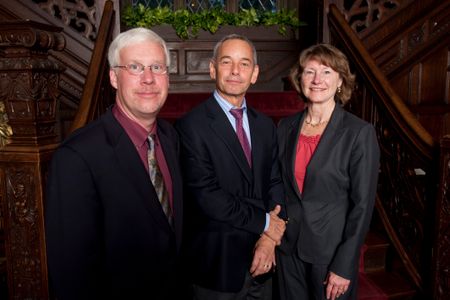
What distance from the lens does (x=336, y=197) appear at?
2043 millimetres

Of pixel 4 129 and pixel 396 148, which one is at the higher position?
pixel 4 129

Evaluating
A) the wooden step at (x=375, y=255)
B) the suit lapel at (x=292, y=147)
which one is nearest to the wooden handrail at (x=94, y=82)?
the suit lapel at (x=292, y=147)

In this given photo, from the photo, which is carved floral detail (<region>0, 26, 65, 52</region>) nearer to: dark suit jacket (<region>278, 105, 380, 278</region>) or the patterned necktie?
the patterned necktie

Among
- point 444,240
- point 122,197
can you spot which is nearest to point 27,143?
point 122,197

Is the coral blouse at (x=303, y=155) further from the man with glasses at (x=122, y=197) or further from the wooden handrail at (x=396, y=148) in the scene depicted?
the wooden handrail at (x=396, y=148)

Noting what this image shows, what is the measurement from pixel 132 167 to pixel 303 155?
1023mm

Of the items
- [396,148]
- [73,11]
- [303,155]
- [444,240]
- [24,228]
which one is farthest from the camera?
[73,11]

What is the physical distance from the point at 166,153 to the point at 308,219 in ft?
2.80

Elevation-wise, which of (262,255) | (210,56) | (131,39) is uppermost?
(210,56)

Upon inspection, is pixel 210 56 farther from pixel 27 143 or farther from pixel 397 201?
pixel 27 143

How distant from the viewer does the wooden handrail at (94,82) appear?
103 inches

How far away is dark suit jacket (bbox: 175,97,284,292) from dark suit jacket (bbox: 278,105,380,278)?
241 mm

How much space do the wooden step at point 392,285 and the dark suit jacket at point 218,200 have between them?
1538mm

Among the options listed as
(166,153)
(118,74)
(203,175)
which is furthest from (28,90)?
(203,175)
